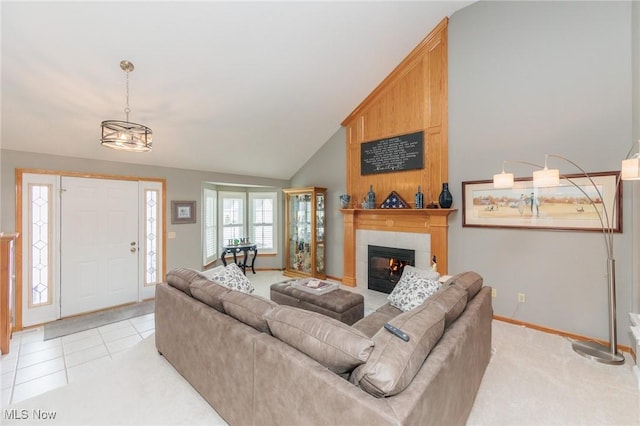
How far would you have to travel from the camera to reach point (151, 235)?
459 centimetres

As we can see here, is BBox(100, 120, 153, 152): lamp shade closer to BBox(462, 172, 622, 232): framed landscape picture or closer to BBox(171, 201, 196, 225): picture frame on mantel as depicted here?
BBox(171, 201, 196, 225): picture frame on mantel

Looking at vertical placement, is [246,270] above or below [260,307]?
below

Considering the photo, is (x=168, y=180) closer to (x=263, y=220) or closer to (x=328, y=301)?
(x=263, y=220)

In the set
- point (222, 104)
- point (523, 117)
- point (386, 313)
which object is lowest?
point (386, 313)

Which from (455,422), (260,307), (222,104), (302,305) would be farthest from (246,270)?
(455,422)

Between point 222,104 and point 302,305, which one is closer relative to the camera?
point 302,305

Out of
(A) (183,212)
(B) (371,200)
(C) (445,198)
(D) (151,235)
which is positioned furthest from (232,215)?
(C) (445,198)

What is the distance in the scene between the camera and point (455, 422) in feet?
5.11

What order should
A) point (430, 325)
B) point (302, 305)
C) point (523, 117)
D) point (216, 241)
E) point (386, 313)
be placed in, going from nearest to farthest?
1. point (430, 325)
2. point (386, 313)
3. point (302, 305)
4. point (523, 117)
5. point (216, 241)

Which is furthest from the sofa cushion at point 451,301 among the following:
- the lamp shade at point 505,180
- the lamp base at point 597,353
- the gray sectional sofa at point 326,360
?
the lamp base at point 597,353

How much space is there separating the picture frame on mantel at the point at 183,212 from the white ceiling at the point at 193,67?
0.71 m

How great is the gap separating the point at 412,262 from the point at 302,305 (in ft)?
7.12

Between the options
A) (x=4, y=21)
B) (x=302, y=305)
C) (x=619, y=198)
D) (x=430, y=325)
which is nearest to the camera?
(x=430, y=325)

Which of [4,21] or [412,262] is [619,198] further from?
[4,21]
